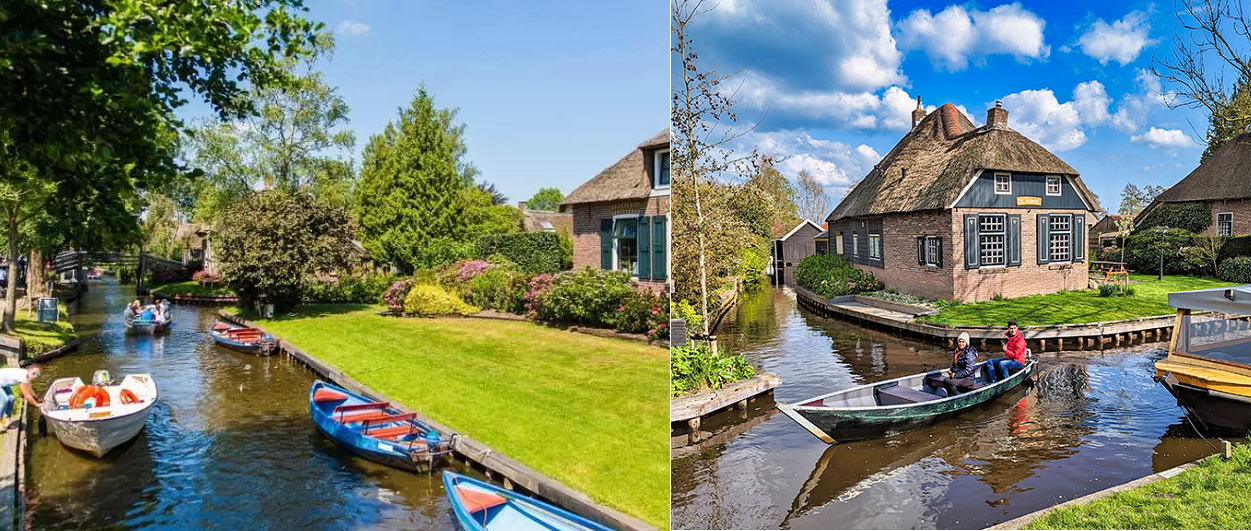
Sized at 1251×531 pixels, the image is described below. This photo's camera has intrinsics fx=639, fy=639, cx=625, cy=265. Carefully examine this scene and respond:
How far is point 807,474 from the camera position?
4625mm

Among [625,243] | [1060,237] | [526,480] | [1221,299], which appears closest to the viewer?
[625,243]

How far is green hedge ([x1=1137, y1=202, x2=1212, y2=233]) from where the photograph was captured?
4.12 metres

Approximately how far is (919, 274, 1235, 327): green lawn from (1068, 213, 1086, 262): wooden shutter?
17.4 inches

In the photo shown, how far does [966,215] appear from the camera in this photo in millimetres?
5344

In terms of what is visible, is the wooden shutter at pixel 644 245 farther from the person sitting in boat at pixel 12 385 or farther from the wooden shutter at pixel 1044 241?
the person sitting in boat at pixel 12 385

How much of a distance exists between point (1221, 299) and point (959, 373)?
6.62ft

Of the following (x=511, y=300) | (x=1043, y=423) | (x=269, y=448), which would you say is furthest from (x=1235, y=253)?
(x=269, y=448)

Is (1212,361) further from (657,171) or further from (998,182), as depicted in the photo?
(657,171)

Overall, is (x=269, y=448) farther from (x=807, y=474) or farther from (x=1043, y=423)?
(x=1043, y=423)

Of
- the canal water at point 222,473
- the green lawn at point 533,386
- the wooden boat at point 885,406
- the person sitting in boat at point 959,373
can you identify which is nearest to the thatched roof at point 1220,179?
the person sitting in boat at point 959,373

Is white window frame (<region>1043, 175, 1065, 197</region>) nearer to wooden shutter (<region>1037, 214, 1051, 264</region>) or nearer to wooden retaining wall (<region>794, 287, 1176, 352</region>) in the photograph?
wooden shutter (<region>1037, 214, 1051, 264</region>)

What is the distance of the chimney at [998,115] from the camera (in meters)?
4.09

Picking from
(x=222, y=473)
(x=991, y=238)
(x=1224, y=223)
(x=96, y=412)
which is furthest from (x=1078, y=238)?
(x=96, y=412)

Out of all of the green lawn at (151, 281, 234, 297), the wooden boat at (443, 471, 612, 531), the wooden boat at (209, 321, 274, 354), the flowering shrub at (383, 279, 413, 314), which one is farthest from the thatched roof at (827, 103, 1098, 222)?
the green lawn at (151, 281, 234, 297)
